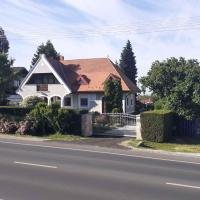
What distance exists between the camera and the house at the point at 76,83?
45344mm

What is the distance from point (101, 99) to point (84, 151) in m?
23.2

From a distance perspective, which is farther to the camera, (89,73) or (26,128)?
(89,73)

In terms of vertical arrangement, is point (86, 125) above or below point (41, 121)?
below

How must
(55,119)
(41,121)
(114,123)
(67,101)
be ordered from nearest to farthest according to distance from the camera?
(55,119), (41,121), (114,123), (67,101)

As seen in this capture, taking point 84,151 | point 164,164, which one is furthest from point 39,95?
point 164,164

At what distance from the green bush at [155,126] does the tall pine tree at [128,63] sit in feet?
146

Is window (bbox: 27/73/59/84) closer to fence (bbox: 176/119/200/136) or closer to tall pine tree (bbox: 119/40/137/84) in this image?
fence (bbox: 176/119/200/136)

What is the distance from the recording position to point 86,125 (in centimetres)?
3002

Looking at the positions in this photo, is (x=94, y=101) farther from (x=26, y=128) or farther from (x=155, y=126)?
(x=155, y=126)

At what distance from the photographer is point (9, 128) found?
3038 centimetres

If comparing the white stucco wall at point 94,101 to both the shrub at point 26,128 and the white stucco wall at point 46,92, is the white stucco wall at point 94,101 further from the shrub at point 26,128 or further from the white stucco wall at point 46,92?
the shrub at point 26,128

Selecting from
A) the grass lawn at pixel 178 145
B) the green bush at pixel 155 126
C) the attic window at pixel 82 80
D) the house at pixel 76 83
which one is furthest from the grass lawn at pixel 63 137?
the attic window at pixel 82 80

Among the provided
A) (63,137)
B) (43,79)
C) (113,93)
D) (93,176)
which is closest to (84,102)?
(43,79)

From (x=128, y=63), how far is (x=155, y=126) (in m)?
46.6
